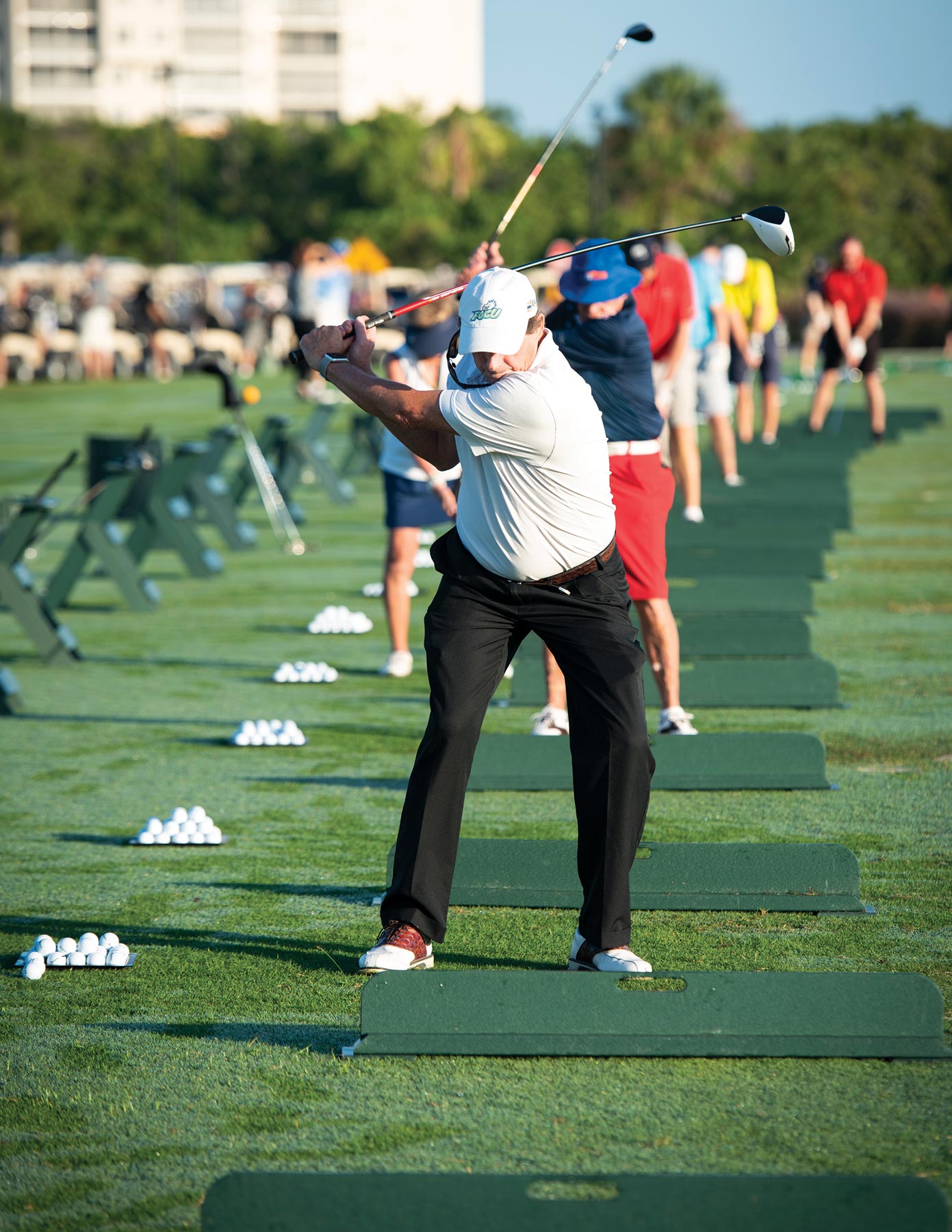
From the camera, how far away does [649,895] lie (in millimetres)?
5590

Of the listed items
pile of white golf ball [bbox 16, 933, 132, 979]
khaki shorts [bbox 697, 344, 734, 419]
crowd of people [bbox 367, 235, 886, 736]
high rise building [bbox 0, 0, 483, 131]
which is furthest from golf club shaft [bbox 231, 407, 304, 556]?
high rise building [bbox 0, 0, 483, 131]

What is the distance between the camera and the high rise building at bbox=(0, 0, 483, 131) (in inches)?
5571

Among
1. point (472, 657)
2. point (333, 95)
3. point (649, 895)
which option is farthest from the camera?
point (333, 95)

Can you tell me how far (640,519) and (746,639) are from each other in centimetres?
256

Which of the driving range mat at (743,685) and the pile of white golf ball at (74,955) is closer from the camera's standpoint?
the pile of white golf ball at (74,955)

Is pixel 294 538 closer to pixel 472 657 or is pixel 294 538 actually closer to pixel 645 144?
pixel 472 657

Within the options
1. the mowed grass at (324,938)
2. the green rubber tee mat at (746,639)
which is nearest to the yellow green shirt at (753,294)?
the mowed grass at (324,938)

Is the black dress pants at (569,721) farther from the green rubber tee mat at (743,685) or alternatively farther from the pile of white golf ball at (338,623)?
the pile of white golf ball at (338,623)

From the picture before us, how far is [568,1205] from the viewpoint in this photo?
11.2ft

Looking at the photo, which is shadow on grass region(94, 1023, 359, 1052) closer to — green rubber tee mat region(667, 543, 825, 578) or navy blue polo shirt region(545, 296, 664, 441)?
navy blue polo shirt region(545, 296, 664, 441)

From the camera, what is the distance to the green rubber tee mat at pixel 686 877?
5559 millimetres

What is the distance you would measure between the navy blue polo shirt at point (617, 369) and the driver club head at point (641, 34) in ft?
3.55

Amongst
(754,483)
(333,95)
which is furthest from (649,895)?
(333,95)

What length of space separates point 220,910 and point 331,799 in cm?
147
